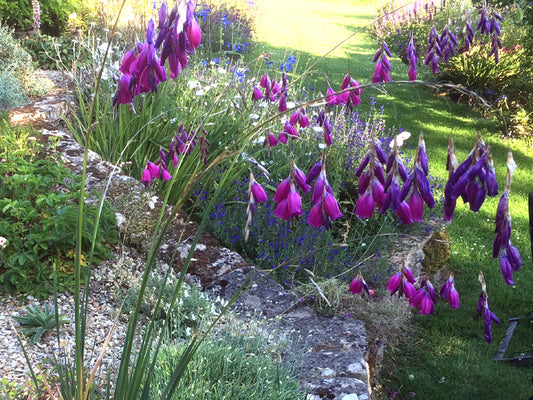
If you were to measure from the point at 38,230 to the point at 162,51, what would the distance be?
2053mm

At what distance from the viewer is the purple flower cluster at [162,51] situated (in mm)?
1181

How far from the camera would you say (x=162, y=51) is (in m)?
1.23

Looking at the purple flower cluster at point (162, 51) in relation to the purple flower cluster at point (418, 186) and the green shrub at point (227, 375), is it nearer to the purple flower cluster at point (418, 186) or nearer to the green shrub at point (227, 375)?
the purple flower cluster at point (418, 186)

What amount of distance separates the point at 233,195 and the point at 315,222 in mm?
2674

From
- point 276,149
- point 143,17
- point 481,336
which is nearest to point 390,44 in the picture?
point 143,17

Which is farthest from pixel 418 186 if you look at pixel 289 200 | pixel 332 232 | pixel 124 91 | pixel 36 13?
pixel 36 13

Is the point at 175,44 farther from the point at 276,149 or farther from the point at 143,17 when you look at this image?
the point at 143,17

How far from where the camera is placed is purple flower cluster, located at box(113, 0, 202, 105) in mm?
1181

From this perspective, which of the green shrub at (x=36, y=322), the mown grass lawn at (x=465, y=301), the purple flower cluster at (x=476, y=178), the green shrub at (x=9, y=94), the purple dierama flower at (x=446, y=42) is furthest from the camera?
the green shrub at (x=9, y=94)

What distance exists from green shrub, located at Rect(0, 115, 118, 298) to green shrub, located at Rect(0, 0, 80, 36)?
5.55 m

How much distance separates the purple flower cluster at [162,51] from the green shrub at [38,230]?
5.57ft

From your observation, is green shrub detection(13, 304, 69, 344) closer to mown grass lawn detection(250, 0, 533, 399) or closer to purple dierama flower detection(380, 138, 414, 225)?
mown grass lawn detection(250, 0, 533, 399)

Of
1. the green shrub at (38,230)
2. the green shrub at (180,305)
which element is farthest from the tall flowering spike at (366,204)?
the green shrub at (38,230)

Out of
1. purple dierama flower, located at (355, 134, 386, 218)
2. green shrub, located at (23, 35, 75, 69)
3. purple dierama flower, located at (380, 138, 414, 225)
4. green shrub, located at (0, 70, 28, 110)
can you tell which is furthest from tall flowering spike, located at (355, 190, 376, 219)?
green shrub, located at (23, 35, 75, 69)
